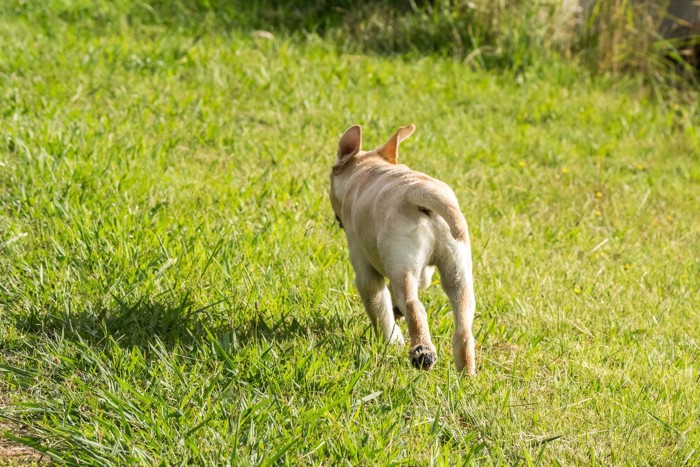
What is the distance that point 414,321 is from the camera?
3.82m

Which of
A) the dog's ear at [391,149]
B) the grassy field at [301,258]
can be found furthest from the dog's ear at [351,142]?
the grassy field at [301,258]

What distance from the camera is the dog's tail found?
12.2 feet

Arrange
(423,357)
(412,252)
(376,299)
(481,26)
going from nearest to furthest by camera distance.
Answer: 1. (423,357)
2. (412,252)
3. (376,299)
4. (481,26)

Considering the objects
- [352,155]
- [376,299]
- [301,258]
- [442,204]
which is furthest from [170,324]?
[442,204]

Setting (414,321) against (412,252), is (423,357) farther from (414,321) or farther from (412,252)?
(412,252)

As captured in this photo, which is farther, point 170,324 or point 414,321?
point 170,324

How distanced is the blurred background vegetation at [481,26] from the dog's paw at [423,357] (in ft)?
20.3

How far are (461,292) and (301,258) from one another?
4.99ft

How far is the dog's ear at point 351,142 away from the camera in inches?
191

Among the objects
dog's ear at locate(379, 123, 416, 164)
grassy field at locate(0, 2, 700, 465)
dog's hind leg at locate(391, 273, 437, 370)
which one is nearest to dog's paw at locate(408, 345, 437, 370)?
dog's hind leg at locate(391, 273, 437, 370)

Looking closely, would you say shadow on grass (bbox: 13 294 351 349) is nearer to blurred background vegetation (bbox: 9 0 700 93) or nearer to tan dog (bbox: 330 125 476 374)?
tan dog (bbox: 330 125 476 374)

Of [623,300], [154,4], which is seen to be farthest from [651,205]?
[154,4]

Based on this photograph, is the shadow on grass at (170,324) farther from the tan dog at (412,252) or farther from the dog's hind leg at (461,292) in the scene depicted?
the dog's hind leg at (461,292)

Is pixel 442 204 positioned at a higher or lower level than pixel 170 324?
higher
